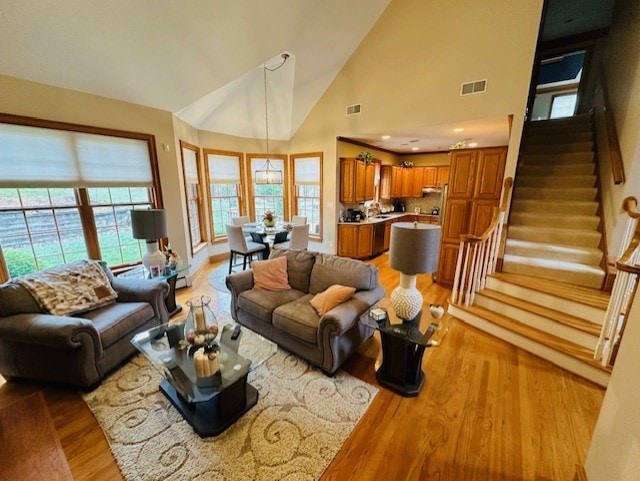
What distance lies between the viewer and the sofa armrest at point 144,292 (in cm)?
275

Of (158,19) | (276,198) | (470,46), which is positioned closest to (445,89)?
(470,46)

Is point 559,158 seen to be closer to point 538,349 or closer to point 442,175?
point 442,175

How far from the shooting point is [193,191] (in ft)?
16.7

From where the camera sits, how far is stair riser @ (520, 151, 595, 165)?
4.17 m

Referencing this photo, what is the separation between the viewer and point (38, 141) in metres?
2.74

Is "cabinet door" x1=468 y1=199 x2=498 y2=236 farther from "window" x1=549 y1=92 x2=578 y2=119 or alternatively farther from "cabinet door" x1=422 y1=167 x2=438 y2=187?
"window" x1=549 y1=92 x2=578 y2=119

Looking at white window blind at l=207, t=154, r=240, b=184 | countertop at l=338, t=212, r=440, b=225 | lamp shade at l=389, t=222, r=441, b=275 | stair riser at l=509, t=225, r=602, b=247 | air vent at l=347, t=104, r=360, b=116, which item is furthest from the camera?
countertop at l=338, t=212, r=440, b=225

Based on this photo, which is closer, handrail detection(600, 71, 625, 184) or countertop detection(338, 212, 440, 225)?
handrail detection(600, 71, 625, 184)

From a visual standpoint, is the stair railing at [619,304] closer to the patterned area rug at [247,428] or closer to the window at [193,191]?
the patterned area rug at [247,428]

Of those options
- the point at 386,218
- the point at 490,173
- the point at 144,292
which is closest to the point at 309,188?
the point at 386,218

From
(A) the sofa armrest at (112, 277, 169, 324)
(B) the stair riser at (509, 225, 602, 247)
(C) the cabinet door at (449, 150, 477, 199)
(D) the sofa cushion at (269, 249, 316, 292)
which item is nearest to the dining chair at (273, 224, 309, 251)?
(D) the sofa cushion at (269, 249, 316, 292)

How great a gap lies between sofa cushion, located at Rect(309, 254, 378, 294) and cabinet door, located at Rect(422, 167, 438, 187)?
5689mm

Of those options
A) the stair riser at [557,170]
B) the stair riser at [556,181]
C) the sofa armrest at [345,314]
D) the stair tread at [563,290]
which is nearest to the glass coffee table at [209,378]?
the sofa armrest at [345,314]

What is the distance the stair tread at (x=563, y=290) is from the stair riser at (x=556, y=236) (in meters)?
0.70
